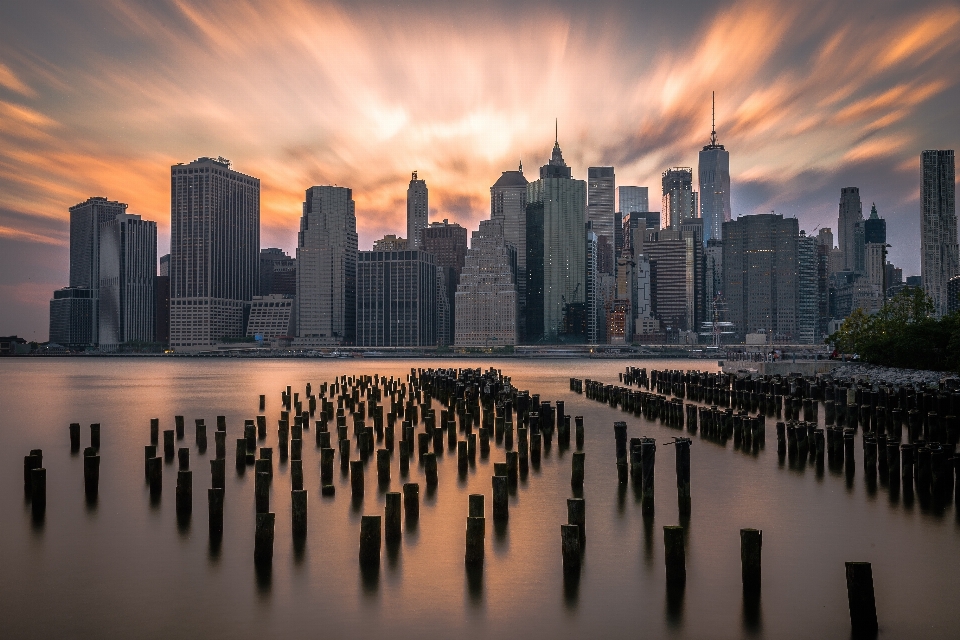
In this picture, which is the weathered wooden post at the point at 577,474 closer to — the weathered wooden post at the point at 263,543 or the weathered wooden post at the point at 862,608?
the weathered wooden post at the point at 263,543

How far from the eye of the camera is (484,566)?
60.0ft

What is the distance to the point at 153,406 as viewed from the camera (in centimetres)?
6656

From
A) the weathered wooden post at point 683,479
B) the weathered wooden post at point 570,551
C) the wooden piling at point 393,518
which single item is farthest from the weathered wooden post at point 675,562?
the wooden piling at point 393,518

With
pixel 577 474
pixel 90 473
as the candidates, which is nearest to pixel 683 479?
pixel 577 474

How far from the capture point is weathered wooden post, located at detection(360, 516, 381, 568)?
17062 millimetres

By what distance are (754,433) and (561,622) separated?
2317 cm

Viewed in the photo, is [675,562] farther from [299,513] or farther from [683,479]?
[299,513]

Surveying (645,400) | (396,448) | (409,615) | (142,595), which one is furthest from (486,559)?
(645,400)

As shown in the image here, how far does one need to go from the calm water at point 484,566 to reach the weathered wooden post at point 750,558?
0.41 m

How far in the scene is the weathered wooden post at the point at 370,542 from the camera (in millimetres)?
17062

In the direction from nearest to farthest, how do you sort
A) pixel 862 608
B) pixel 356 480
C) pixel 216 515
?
1. pixel 862 608
2. pixel 216 515
3. pixel 356 480

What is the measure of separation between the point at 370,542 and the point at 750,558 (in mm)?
7744

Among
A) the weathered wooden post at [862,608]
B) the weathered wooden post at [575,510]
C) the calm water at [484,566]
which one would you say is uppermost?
the weathered wooden post at [575,510]

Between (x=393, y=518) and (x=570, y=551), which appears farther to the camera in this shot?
(x=393, y=518)
